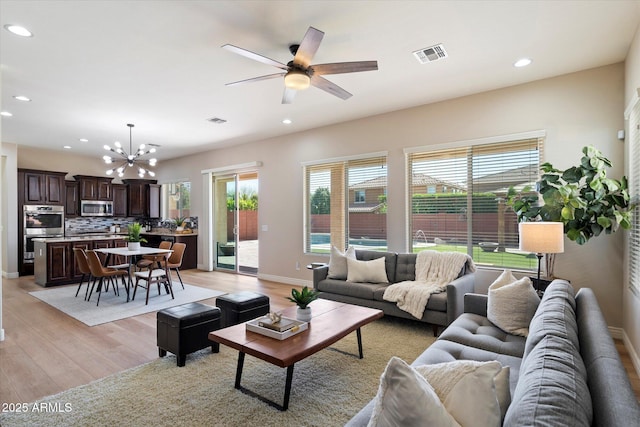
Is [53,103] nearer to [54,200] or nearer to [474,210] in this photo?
[54,200]

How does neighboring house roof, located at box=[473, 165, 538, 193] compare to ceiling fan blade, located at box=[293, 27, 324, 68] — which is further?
neighboring house roof, located at box=[473, 165, 538, 193]

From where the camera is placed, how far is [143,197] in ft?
31.6

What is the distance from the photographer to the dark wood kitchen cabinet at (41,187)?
24.5ft

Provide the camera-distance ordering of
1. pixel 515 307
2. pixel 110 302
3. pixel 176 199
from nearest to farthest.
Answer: pixel 515 307 → pixel 110 302 → pixel 176 199

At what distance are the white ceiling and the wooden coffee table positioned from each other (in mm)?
2519

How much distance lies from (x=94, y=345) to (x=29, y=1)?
3119 millimetres

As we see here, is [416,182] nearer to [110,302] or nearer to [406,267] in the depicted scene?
[406,267]

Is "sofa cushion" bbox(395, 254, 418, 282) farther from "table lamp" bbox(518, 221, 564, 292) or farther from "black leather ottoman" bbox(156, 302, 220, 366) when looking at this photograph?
"black leather ottoman" bbox(156, 302, 220, 366)

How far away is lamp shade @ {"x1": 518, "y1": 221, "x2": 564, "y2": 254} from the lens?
10.3 ft

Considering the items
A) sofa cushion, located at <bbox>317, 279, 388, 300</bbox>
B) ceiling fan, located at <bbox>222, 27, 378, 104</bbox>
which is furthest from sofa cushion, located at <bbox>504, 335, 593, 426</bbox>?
sofa cushion, located at <bbox>317, 279, 388, 300</bbox>

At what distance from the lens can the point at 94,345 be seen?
3.52 meters

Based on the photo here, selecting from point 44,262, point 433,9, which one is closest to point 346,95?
point 433,9

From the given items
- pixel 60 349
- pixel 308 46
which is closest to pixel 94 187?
pixel 60 349

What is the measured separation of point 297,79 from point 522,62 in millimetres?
2424
